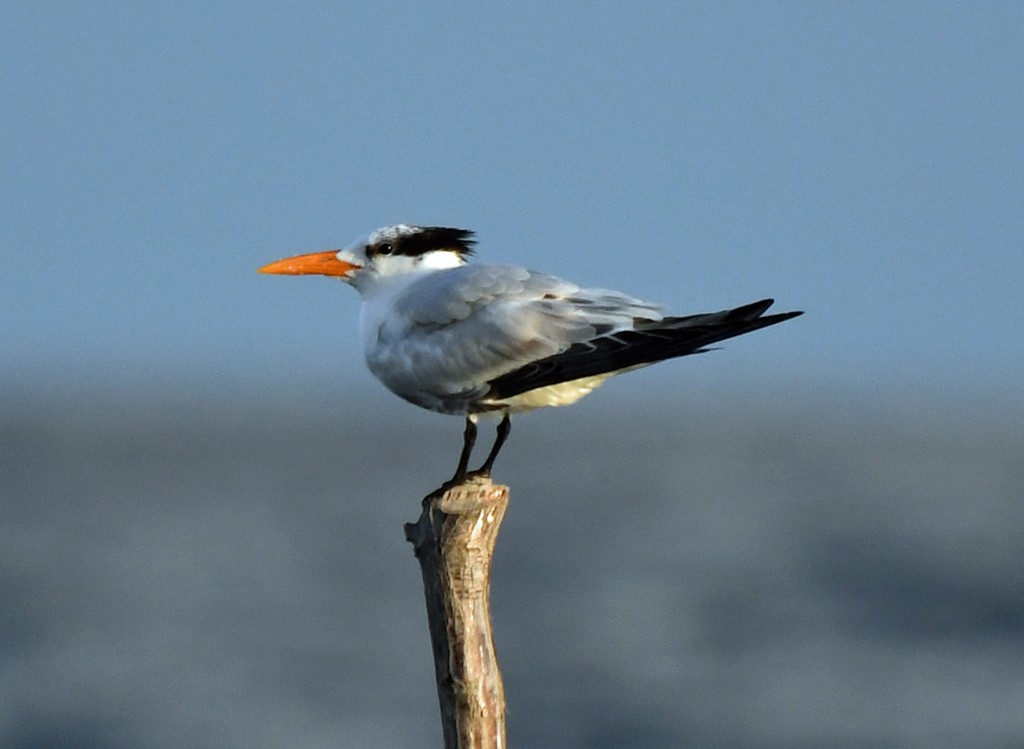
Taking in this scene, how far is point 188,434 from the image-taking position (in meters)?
91.8

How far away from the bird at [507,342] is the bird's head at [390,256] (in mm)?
657

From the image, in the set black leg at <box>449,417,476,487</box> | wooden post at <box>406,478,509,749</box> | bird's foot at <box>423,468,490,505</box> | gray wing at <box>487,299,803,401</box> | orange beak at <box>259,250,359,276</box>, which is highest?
orange beak at <box>259,250,359,276</box>

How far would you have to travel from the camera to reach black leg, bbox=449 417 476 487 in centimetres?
1009

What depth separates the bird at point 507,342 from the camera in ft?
33.6

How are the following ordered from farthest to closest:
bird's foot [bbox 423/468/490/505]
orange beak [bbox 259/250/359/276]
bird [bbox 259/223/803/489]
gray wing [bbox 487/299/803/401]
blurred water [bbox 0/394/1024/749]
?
blurred water [bbox 0/394/1024/749] < orange beak [bbox 259/250/359/276] < bird [bbox 259/223/803/489] < gray wing [bbox 487/299/803/401] < bird's foot [bbox 423/468/490/505]

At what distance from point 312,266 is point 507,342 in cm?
175

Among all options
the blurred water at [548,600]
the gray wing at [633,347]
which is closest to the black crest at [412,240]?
the gray wing at [633,347]

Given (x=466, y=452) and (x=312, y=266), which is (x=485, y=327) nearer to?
(x=466, y=452)

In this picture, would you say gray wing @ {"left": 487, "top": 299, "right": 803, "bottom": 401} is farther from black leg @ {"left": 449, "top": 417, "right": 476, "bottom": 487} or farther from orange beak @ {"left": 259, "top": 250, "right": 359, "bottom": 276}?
orange beak @ {"left": 259, "top": 250, "right": 359, "bottom": 276}

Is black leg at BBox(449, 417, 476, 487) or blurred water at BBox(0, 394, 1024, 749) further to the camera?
blurred water at BBox(0, 394, 1024, 749)

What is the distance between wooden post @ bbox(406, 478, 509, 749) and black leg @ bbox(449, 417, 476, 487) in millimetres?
541

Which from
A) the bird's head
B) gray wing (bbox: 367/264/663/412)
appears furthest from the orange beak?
gray wing (bbox: 367/264/663/412)

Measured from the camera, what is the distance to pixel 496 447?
420 inches

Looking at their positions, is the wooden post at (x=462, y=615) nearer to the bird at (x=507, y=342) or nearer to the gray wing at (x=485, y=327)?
the bird at (x=507, y=342)
